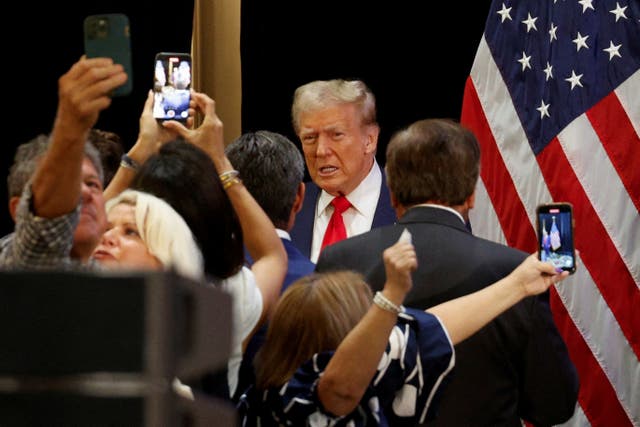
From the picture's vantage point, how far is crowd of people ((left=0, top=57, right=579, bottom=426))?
1477 mm

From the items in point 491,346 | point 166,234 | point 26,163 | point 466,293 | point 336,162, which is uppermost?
point 26,163

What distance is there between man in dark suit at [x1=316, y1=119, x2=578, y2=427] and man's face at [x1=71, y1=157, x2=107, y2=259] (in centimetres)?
87

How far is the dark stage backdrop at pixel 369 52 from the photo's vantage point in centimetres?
473

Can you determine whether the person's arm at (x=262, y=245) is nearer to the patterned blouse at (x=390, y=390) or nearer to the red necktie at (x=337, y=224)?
the patterned blouse at (x=390, y=390)

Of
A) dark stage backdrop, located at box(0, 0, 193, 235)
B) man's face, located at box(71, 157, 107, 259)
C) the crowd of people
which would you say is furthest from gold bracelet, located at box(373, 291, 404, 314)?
dark stage backdrop, located at box(0, 0, 193, 235)

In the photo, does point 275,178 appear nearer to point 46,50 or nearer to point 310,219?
point 310,219

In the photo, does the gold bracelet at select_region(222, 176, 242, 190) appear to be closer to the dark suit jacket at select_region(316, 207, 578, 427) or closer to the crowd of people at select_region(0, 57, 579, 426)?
the crowd of people at select_region(0, 57, 579, 426)

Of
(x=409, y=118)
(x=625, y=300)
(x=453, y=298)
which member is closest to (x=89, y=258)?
(x=453, y=298)

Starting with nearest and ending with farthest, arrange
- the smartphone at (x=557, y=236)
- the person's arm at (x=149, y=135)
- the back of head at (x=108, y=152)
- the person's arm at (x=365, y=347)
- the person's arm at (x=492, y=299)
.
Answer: the person's arm at (x=365, y=347), the person's arm at (x=492, y=299), the smartphone at (x=557, y=236), the person's arm at (x=149, y=135), the back of head at (x=108, y=152)

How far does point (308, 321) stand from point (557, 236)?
2.32 feet

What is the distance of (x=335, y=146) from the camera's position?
11.1 feet

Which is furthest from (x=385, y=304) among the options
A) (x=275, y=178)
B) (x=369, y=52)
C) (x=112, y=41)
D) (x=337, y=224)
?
(x=369, y=52)

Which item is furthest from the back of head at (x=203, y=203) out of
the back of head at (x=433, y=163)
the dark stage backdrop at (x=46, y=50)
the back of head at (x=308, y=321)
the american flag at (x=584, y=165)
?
the dark stage backdrop at (x=46, y=50)

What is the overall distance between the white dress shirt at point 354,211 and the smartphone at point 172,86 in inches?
39.3
